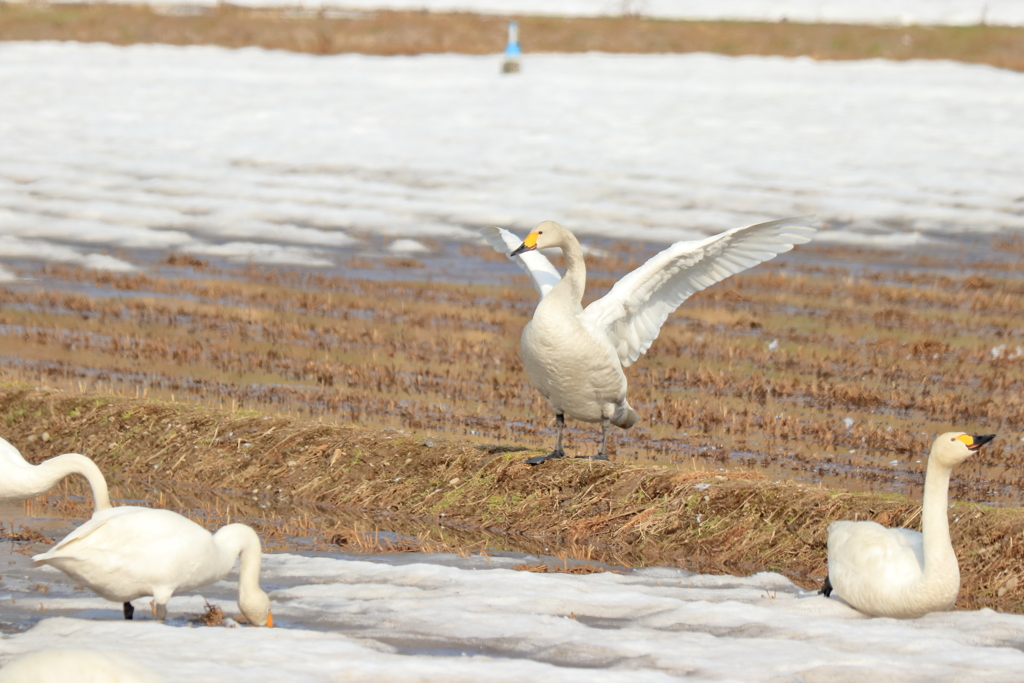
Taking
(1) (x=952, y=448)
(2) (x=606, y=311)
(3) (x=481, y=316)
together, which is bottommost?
(3) (x=481, y=316)

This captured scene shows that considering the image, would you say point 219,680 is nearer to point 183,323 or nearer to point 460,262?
point 183,323

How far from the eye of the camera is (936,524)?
23.8 ft

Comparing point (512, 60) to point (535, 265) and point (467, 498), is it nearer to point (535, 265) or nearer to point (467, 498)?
point (535, 265)

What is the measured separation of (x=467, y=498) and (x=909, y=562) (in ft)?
11.5

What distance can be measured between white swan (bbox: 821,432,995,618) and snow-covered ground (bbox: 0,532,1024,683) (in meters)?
0.12

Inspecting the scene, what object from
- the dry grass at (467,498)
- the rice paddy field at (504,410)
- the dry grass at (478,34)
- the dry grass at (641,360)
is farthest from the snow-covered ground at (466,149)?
the dry grass at (467,498)

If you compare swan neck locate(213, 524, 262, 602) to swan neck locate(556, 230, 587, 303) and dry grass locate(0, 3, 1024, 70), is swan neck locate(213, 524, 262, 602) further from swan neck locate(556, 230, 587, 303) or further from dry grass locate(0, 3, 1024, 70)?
dry grass locate(0, 3, 1024, 70)

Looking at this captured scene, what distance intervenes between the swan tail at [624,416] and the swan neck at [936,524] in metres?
3.30

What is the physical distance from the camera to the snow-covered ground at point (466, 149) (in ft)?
86.5

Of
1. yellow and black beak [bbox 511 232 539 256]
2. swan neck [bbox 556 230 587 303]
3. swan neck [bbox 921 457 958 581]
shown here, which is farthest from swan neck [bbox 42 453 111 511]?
swan neck [bbox 921 457 958 581]

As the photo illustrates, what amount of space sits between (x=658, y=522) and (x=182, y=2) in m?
48.5

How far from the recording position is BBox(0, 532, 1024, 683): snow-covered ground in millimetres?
6340

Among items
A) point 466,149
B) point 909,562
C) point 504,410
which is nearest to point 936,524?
point 909,562

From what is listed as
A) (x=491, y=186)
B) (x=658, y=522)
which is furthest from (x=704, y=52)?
(x=658, y=522)
